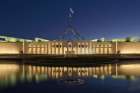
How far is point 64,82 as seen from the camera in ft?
43.9

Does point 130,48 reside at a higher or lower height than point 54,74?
higher

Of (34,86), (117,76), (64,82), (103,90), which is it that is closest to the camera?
(103,90)

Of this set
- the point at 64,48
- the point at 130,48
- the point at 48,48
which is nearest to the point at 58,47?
the point at 64,48

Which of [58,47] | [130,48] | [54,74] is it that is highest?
[58,47]

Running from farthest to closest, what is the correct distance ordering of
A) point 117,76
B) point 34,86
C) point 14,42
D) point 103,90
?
point 14,42 → point 117,76 → point 34,86 → point 103,90

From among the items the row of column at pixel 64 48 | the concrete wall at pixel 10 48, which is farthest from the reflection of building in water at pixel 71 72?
the row of column at pixel 64 48

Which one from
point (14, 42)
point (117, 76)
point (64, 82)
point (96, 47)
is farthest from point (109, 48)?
point (64, 82)

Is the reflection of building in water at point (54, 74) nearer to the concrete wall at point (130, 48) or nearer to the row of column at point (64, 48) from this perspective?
the concrete wall at point (130, 48)

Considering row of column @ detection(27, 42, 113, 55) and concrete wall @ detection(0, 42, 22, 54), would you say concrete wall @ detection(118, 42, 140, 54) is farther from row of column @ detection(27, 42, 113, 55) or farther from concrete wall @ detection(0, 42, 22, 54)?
concrete wall @ detection(0, 42, 22, 54)

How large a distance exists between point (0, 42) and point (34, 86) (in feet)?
79.7

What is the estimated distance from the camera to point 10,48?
3541 cm

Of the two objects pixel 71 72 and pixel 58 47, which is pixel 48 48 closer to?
pixel 58 47

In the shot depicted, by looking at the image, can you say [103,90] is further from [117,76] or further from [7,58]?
[7,58]

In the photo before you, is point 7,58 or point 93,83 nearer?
point 93,83
